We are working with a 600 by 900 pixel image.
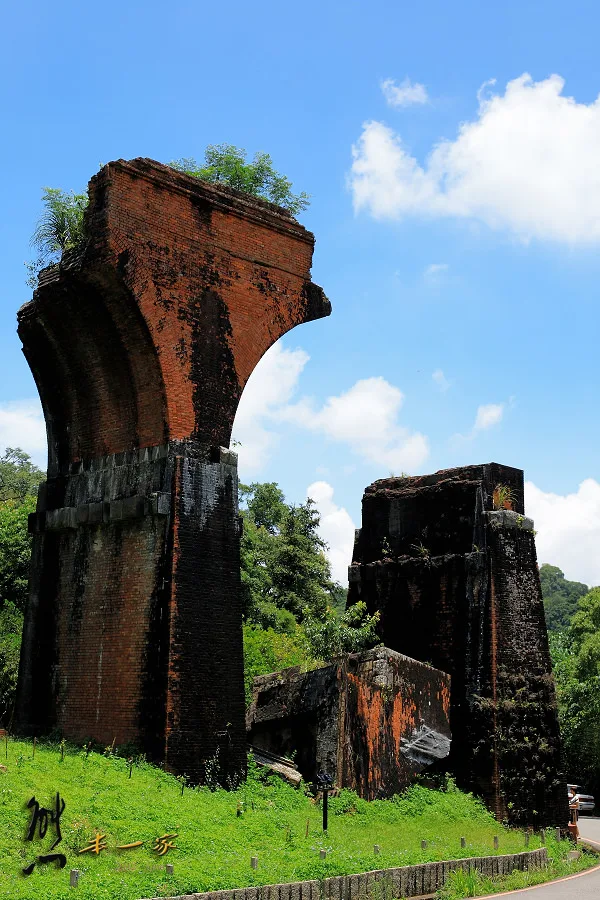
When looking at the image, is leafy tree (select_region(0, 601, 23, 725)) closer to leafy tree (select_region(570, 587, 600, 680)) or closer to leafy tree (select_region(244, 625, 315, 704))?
leafy tree (select_region(244, 625, 315, 704))

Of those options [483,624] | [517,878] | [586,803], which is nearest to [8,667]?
[483,624]

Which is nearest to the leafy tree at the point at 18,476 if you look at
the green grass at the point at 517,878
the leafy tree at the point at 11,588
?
the leafy tree at the point at 11,588

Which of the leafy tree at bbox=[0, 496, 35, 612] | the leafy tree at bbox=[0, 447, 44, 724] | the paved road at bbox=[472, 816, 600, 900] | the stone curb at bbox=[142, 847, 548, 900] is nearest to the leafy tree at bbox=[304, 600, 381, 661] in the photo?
the paved road at bbox=[472, 816, 600, 900]

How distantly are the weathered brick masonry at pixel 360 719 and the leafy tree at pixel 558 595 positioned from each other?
63.0 metres

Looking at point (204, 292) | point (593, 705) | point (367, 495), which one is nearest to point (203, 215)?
point (204, 292)

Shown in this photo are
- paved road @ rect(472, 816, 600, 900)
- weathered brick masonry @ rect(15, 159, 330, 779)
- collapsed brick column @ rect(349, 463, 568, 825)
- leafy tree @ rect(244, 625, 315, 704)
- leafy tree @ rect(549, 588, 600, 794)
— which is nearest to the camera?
paved road @ rect(472, 816, 600, 900)

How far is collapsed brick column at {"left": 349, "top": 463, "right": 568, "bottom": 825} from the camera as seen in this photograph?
16.7 meters

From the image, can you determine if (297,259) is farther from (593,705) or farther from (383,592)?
(593,705)

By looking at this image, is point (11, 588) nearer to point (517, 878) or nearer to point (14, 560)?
point (14, 560)

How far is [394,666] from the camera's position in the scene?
16.3m

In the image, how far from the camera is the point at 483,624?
17125 millimetres

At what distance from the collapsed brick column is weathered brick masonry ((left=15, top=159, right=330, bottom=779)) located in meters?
4.56

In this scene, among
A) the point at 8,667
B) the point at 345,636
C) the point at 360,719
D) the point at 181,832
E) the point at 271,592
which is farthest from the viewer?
the point at 271,592

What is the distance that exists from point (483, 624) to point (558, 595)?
272 feet
